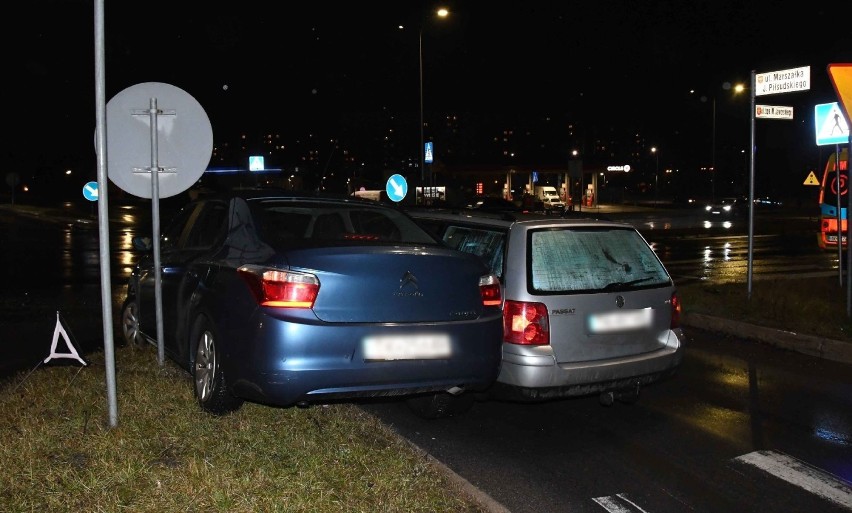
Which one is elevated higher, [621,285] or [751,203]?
[751,203]

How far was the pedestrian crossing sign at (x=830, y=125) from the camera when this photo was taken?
1109 cm

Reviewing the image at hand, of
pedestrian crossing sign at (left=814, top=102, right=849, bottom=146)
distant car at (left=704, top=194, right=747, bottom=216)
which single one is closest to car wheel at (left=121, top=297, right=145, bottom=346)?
pedestrian crossing sign at (left=814, top=102, right=849, bottom=146)

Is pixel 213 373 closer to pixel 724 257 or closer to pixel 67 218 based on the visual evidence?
pixel 724 257

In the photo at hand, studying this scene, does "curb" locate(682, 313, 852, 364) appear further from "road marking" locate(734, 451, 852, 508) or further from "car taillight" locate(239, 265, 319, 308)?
"car taillight" locate(239, 265, 319, 308)

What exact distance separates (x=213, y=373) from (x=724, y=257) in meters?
17.0

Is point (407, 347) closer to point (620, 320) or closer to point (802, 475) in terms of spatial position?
point (620, 320)

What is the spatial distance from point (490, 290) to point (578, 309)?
2.29 feet

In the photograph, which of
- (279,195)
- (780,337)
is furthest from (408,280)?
(780,337)

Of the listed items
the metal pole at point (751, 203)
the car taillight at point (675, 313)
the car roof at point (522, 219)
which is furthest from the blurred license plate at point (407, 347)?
the metal pole at point (751, 203)

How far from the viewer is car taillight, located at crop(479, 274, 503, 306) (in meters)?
5.29

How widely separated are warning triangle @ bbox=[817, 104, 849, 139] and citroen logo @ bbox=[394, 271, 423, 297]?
857 cm

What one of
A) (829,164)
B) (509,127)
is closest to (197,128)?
(829,164)

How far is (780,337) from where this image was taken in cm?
898

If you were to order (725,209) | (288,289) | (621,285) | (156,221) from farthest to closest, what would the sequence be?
(725,209) → (156,221) → (621,285) → (288,289)
